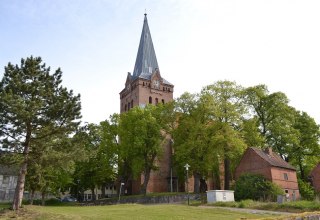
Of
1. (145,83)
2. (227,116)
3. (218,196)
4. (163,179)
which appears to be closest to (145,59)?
(145,83)

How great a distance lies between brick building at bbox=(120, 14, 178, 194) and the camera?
55906mm

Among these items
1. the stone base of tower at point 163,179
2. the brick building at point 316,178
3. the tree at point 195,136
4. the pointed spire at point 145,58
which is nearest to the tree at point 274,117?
the brick building at point 316,178

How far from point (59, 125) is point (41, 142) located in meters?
A: 1.68

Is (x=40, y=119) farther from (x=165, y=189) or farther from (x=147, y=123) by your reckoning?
(x=165, y=189)

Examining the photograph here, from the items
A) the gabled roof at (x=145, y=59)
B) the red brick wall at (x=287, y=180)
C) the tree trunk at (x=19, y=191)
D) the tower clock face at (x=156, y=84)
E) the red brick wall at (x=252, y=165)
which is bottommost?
the tree trunk at (x=19, y=191)

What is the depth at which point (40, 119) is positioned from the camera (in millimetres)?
22938

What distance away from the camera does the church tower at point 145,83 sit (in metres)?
63.4

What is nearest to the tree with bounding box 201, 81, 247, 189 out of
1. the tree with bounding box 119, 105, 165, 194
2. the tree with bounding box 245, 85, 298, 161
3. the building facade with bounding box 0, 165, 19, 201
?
the tree with bounding box 245, 85, 298, 161

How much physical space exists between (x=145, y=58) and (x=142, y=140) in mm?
26644

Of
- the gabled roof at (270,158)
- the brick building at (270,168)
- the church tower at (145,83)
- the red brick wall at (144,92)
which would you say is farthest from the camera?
the church tower at (145,83)

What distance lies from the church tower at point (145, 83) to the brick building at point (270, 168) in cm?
2438

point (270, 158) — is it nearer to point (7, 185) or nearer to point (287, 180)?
point (287, 180)

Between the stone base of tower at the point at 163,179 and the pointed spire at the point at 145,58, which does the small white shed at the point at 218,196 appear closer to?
the stone base of tower at the point at 163,179

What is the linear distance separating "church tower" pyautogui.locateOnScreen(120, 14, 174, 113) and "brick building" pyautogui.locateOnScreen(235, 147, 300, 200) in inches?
960
